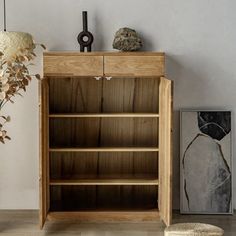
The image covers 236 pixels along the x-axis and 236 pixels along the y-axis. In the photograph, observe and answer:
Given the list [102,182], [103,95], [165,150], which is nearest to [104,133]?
[103,95]

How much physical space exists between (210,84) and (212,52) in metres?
0.26

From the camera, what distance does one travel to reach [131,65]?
3.73m

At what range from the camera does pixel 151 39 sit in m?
4.03

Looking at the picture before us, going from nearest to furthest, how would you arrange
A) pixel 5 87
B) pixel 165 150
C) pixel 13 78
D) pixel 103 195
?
pixel 5 87 < pixel 13 78 < pixel 165 150 < pixel 103 195

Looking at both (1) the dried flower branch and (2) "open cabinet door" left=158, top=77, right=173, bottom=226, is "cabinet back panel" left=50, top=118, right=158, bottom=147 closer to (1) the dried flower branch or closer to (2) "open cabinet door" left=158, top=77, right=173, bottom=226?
(2) "open cabinet door" left=158, top=77, right=173, bottom=226

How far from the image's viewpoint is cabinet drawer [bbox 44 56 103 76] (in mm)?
3719

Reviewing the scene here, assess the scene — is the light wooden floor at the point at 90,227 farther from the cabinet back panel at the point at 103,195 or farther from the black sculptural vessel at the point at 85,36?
the black sculptural vessel at the point at 85,36

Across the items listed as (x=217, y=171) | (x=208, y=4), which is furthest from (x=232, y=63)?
(x=217, y=171)

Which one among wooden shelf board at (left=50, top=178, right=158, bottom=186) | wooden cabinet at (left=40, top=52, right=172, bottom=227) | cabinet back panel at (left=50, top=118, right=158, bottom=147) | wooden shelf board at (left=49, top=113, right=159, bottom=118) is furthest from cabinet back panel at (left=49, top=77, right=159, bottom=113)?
wooden shelf board at (left=50, top=178, right=158, bottom=186)

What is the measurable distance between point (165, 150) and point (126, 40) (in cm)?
90

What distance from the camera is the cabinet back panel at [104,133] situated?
4129mm

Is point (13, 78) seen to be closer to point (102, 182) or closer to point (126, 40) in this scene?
point (126, 40)

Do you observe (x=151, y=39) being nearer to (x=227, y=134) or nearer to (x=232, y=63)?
(x=232, y=63)

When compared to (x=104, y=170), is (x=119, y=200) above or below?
below
